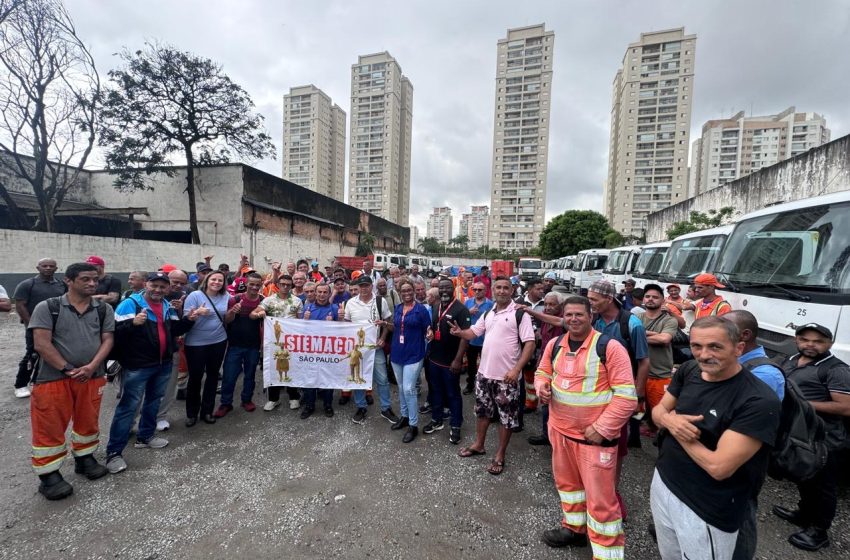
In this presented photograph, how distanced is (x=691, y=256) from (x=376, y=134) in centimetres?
7966

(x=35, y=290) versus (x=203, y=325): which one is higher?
(x=35, y=290)

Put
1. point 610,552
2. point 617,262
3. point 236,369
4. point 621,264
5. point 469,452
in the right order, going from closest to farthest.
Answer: point 610,552
point 469,452
point 236,369
point 621,264
point 617,262

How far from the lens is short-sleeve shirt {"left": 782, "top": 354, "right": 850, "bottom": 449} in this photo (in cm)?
229

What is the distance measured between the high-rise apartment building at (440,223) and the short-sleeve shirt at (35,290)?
142m

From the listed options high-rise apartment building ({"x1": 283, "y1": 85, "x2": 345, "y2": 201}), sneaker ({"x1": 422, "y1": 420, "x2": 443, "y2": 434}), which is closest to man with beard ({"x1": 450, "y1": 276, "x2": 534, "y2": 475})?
sneaker ({"x1": 422, "y1": 420, "x2": 443, "y2": 434})

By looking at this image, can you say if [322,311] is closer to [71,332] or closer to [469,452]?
[71,332]

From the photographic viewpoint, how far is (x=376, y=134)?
258ft

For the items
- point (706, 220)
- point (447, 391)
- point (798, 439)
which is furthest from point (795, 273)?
point (706, 220)

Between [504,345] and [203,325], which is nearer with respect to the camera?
[504,345]

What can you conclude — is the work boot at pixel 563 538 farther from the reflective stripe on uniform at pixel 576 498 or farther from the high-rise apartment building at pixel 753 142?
the high-rise apartment building at pixel 753 142

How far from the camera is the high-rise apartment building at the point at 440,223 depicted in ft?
479

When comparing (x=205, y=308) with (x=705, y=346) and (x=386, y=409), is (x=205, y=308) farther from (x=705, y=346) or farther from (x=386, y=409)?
(x=705, y=346)

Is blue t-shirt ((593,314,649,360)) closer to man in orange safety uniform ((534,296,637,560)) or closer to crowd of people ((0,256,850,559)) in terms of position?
crowd of people ((0,256,850,559))

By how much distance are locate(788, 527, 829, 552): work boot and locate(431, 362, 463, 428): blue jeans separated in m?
2.62
